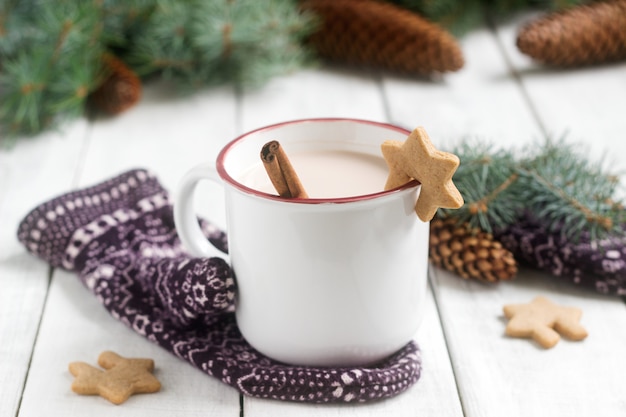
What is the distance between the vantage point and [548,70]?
145cm

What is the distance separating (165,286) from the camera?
0.80 metres

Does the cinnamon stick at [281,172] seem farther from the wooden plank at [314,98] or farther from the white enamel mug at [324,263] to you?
the wooden plank at [314,98]

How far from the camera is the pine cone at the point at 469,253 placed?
34.4 inches

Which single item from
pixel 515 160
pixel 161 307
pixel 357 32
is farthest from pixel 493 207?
pixel 357 32

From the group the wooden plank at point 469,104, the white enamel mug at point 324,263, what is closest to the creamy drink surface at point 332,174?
the white enamel mug at point 324,263

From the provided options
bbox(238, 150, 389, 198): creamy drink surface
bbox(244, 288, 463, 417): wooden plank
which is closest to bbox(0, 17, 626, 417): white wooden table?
bbox(244, 288, 463, 417): wooden plank

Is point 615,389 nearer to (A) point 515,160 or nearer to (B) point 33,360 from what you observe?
(A) point 515,160

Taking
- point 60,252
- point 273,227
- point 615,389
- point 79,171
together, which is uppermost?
point 273,227

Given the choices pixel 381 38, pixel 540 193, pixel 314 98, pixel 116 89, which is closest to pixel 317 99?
pixel 314 98

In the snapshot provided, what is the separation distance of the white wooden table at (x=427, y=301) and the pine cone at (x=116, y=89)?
2cm

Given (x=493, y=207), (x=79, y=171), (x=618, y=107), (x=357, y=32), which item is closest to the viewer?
(x=493, y=207)

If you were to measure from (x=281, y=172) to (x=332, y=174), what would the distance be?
0.06 metres

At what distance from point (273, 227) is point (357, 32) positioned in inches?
32.2

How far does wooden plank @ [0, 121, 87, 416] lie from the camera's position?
2.59 feet
